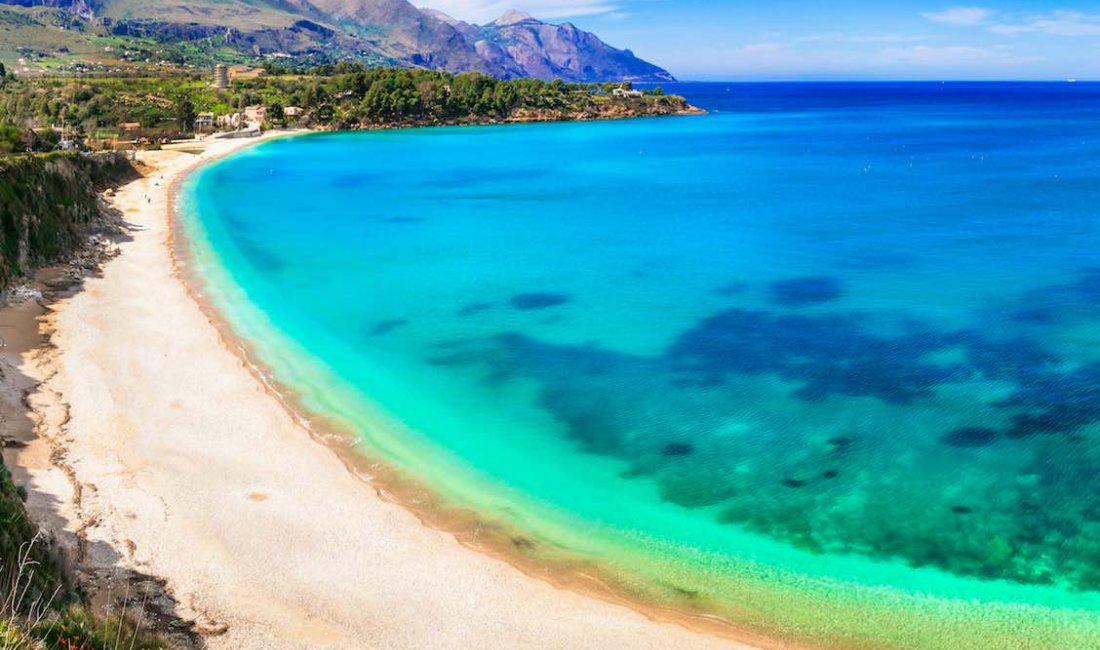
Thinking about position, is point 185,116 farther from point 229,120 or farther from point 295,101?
point 295,101

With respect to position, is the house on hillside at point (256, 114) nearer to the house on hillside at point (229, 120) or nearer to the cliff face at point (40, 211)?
the house on hillside at point (229, 120)

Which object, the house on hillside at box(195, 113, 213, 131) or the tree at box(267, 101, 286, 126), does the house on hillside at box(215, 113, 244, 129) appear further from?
the tree at box(267, 101, 286, 126)

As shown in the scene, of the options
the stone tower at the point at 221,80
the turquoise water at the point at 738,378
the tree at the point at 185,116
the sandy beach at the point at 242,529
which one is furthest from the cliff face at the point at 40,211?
the stone tower at the point at 221,80

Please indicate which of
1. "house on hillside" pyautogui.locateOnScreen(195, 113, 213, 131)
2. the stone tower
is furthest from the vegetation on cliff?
the stone tower

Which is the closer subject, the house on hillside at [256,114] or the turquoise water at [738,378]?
the turquoise water at [738,378]

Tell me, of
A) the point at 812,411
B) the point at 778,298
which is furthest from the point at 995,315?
the point at 812,411
